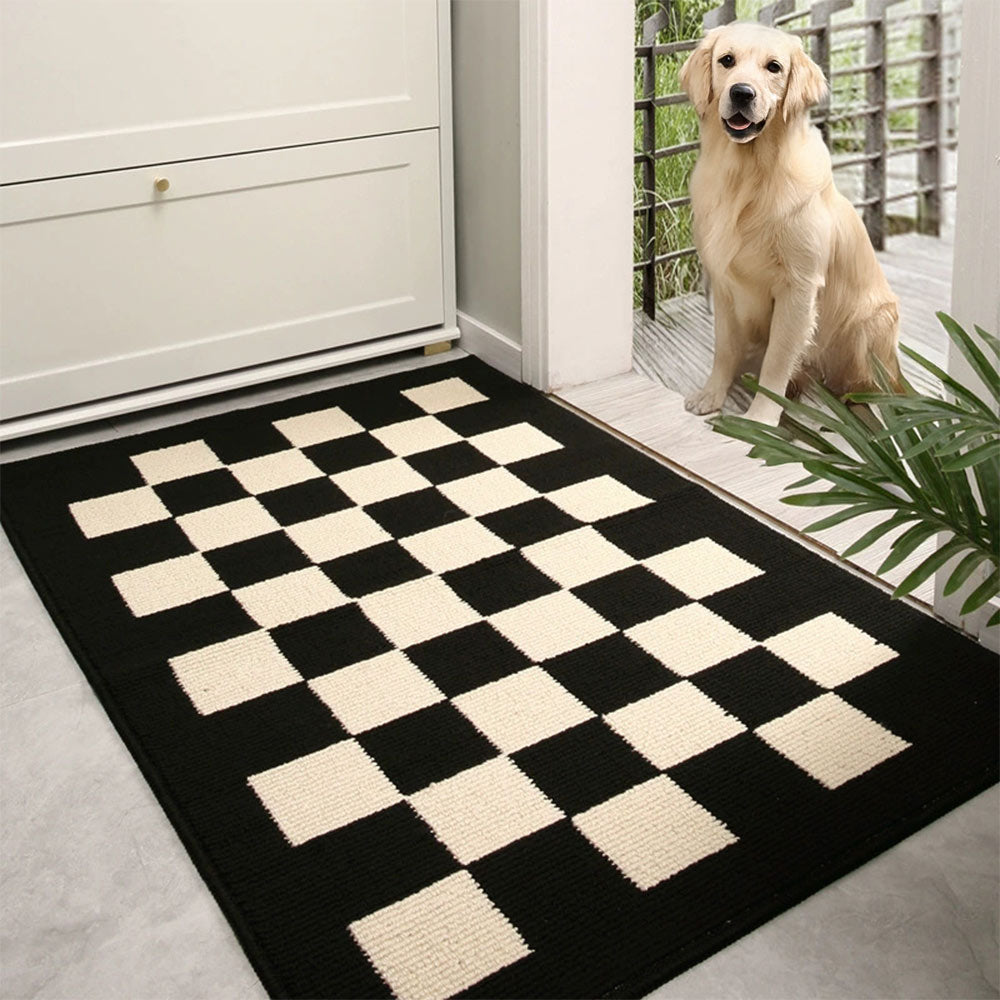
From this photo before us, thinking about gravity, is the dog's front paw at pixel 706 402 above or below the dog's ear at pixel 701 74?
below

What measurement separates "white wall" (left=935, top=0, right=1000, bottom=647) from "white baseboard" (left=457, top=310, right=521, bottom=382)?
4.32 ft

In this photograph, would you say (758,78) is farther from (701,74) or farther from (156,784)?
(156,784)

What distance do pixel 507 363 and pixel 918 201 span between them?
3.20 feet

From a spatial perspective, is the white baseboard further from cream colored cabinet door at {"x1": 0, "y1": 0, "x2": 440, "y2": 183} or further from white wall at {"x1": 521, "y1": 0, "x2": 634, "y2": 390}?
cream colored cabinet door at {"x1": 0, "y1": 0, "x2": 440, "y2": 183}

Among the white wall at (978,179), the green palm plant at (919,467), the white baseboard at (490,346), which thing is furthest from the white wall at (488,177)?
the green palm plant at (919,467)

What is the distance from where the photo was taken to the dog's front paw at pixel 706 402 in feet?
9.64

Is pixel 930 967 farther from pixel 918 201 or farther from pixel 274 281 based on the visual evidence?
pixel 274 281

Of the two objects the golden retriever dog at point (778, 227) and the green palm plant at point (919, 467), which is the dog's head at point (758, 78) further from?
the green palm plant at point (919, 467)

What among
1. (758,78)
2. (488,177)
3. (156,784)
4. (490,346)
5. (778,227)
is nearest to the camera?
(156,784)

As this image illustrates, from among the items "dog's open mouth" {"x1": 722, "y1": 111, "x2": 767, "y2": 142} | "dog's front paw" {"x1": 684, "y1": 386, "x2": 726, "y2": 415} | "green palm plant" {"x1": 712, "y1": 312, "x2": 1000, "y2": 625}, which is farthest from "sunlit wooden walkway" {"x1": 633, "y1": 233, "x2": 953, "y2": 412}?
"green palm plant" {"x1": 712, "y1": 312, "x2": 1000, "y2": 625}

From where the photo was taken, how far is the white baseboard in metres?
3.14

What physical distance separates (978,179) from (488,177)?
4.65 feet

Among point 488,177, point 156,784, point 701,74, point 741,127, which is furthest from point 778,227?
point 156,784

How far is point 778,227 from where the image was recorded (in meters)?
2.69
